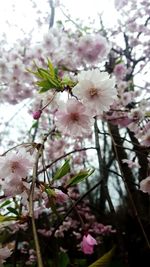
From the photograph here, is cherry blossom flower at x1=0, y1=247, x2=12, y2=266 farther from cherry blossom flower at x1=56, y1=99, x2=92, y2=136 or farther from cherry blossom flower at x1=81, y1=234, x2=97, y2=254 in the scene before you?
cherry blossom flower at x1=56, y1=99, x2=92, y2=136

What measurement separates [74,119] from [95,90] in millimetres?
141

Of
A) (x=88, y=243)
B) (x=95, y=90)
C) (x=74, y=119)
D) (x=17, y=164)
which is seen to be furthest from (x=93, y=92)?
(x=88, y=243)

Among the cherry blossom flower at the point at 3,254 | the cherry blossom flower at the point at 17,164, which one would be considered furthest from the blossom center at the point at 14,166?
the cherry blossom flower at the point at 3,254

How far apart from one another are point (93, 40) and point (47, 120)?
3607 millimetres

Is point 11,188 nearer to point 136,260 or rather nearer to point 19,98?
point 19,98

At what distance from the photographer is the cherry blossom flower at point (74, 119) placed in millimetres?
1093

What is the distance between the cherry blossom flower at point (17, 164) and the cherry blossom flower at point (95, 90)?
29 centimetres

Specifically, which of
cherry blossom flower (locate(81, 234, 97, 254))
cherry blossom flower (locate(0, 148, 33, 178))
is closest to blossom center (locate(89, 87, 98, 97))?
cherry blossom flower (locate(0, 148, 33, 178))

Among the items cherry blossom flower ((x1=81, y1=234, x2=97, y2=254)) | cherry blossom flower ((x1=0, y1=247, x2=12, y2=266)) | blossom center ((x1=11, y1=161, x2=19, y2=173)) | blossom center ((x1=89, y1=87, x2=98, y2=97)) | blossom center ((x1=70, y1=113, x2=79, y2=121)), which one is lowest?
cherry blossom flower ((x1=81, y1=234, x2=97, y2=254))

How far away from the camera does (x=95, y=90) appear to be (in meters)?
1.10

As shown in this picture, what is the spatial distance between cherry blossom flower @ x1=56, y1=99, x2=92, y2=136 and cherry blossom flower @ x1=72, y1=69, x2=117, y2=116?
0.03m

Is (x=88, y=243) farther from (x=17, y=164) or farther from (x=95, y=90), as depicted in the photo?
(x=95, y=90)

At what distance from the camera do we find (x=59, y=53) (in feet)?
12.7

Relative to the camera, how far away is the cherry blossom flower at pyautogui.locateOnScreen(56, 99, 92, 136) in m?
1.09
